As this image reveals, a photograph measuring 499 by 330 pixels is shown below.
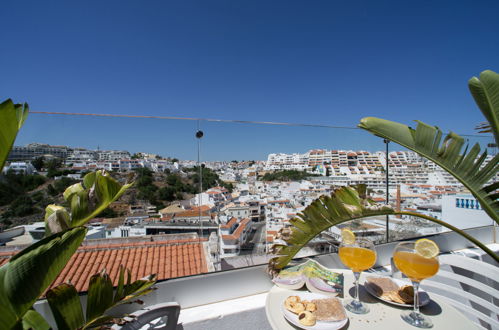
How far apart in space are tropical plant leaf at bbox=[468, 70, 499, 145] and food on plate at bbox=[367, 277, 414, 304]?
29.7 inches

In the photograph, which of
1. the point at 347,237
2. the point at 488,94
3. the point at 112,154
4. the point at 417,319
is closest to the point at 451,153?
the point at 488,94

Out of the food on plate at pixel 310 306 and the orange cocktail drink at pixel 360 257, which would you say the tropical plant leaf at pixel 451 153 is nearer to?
the orange cocktail drink at pixel 360 257

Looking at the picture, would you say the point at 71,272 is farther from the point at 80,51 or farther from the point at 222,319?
the point at 80,51

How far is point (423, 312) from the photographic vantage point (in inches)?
32.8

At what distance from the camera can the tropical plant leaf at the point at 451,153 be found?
93cm

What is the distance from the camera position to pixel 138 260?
1712 millimetres

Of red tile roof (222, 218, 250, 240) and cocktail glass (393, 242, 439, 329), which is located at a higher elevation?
cocktail glass (393, 242, 439, 329)

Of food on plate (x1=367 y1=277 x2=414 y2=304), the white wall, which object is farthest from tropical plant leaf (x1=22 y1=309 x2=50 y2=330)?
the white wall

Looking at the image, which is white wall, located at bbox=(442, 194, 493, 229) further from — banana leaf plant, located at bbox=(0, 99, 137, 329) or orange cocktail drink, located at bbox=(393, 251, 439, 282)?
banana leaf plant, located at bbox=(0, 99, 137, 329)

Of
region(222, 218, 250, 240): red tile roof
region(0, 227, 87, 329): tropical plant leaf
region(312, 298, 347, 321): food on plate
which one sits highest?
region(0, 227, 87, 329): tropical plant leaf

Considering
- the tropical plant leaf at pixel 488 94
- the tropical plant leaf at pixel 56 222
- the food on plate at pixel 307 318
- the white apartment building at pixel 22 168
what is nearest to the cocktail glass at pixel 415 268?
the food on plate at pixel 307 318

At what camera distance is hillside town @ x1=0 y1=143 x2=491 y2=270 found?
155 cm

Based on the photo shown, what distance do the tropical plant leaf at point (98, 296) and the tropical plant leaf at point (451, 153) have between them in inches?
50.0

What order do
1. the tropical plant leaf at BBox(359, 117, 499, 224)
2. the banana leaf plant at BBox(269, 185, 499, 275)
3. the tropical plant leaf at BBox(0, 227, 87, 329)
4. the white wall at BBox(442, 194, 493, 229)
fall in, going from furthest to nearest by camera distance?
the white wall at BBox(442, 194, 493, 229)
the banana leaf plant at BBox(269, 185, 499, 275)
the tropical plant leaf at BBox(359, 117, 499, 224)
the tropical plant leaf at BBox(0, 227, 87, 329)
